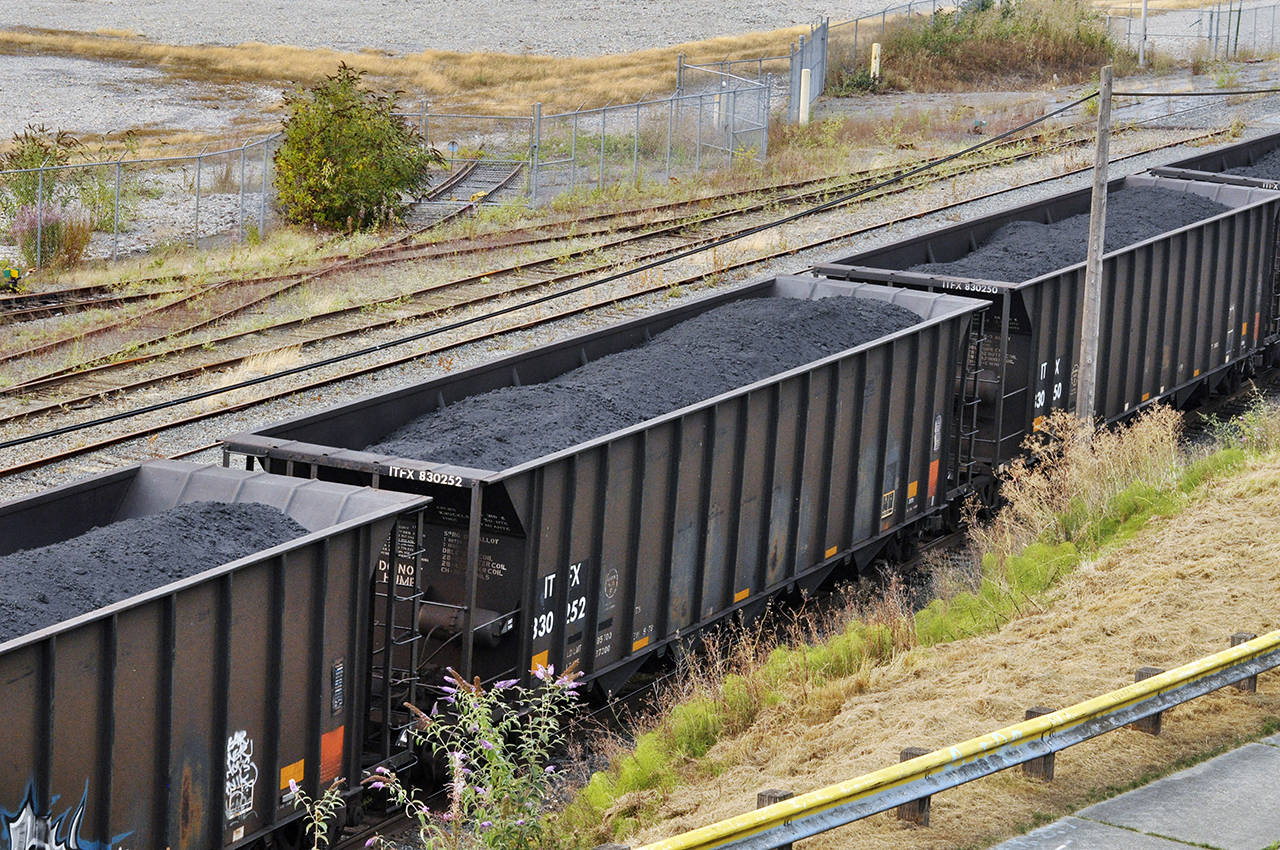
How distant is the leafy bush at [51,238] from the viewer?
28562 millimetres

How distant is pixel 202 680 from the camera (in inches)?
327

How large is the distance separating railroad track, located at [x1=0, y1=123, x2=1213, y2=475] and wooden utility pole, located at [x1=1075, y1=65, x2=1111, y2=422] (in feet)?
21.5

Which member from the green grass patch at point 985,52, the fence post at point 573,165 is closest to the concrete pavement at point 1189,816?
the fence post at point 573,165

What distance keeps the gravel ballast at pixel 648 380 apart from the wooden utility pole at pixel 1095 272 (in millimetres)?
2247

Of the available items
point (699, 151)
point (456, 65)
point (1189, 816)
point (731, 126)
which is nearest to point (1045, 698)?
point (1189, 816)

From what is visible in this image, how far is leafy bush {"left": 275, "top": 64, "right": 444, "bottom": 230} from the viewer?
31.7m

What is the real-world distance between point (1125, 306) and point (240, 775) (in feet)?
45.4

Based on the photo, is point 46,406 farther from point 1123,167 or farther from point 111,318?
point 1123,167

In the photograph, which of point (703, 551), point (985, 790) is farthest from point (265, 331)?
point (985, 790)

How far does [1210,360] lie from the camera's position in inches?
860

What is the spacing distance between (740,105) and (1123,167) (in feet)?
38.6

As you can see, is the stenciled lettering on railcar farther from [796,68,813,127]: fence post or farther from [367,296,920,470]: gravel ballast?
[796,68,813,127]: fence post

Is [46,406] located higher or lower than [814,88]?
lower

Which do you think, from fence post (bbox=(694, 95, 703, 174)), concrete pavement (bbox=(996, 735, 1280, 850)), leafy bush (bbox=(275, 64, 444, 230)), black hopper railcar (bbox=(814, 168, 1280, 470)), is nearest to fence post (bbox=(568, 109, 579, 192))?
fence post (bbox=(694, 95, 703, 174))
